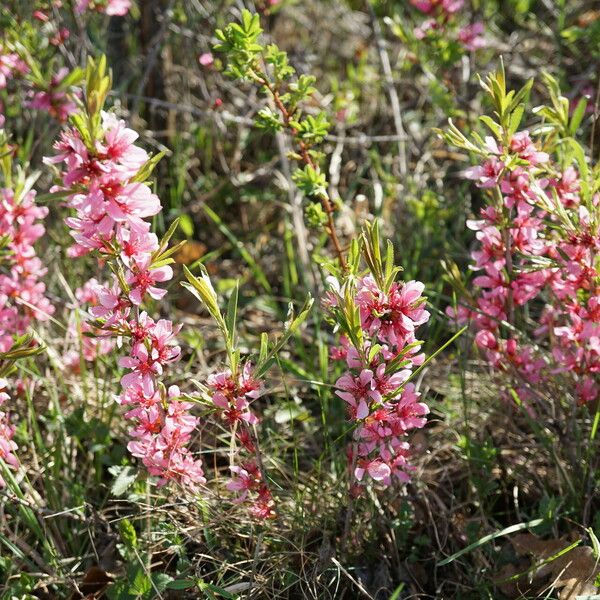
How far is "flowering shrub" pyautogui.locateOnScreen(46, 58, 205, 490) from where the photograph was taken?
1.64 m

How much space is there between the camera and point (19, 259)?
246 cm

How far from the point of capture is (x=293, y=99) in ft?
7.34

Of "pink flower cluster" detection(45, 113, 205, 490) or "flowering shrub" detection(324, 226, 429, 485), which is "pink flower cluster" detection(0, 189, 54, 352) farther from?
"flowering shrub" detection(324, 226, 429, 485)

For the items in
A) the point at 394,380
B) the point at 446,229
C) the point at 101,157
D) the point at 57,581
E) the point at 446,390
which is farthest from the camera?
the point at 446,229

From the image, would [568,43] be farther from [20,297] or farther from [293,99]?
[20,297]

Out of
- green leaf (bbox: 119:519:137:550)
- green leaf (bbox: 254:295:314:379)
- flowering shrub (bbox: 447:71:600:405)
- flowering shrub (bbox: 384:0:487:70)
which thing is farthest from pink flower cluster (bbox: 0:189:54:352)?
flowering shrub (bbox: 384:0:487:70)

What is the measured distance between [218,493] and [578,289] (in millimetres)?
1102

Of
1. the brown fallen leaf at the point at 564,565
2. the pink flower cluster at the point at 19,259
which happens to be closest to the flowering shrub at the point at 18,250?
the pink flower cluster at the point at 19,259

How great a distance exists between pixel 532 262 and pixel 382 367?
60cm

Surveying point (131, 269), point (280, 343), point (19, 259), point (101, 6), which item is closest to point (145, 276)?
point (131, 269)

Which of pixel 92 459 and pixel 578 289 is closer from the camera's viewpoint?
pixel 578 289

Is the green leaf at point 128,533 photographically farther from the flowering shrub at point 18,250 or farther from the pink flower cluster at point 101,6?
the pink flower cluster at point 101,6

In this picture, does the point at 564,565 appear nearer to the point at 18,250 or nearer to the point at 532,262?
the point at 532,262

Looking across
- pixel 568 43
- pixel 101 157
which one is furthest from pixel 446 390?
pixel 568 43
